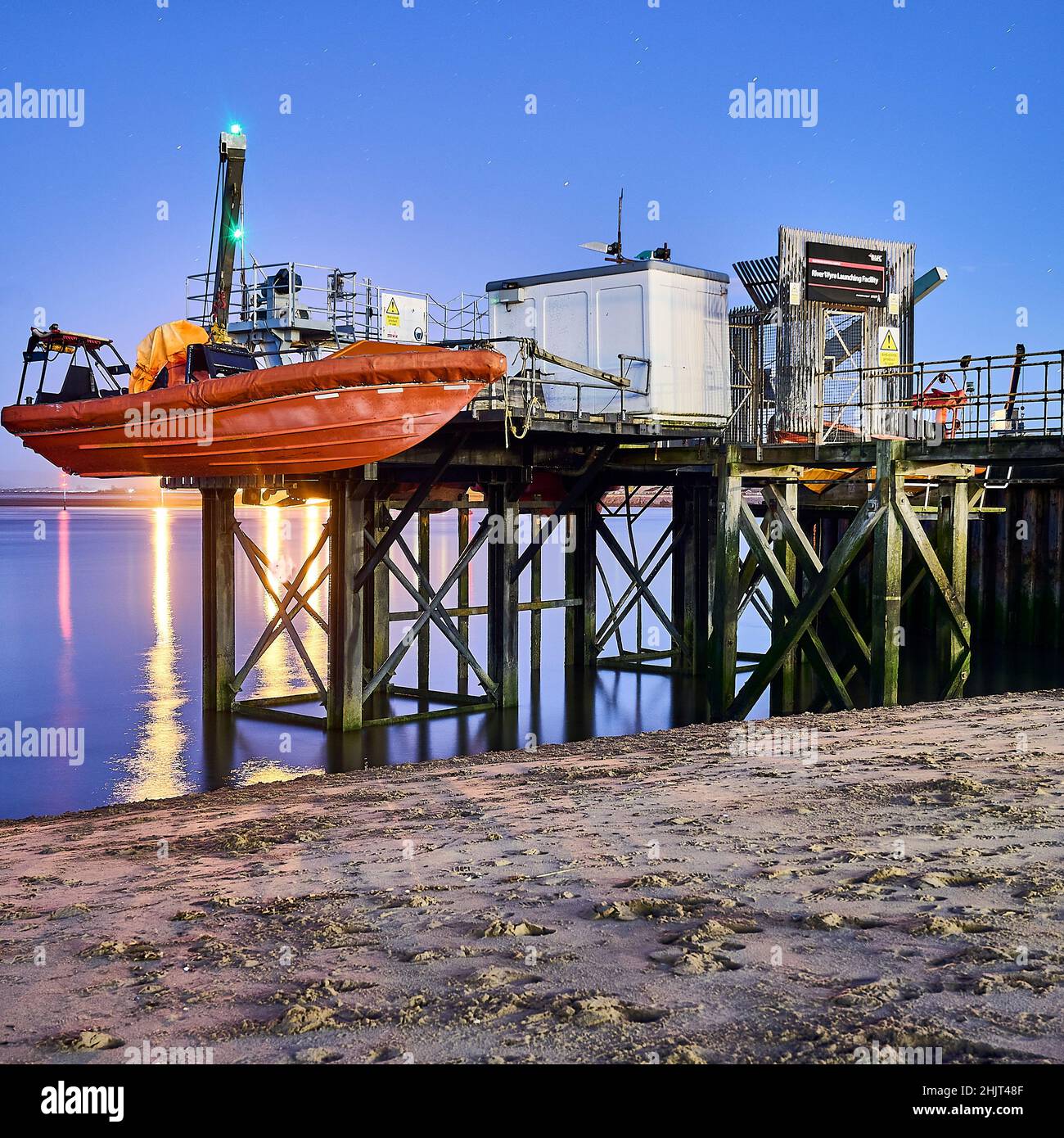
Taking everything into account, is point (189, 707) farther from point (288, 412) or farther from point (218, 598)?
point (288, 412)

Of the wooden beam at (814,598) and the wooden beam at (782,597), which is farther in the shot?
the wooden beam at (782,597)

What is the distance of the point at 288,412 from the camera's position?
1391 centimetres

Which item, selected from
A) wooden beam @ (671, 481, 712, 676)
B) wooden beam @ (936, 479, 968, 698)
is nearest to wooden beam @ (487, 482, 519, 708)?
wooden beam @ (671, 481, 712, 676)

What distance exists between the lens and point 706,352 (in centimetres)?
1767

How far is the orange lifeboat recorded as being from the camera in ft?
44.6

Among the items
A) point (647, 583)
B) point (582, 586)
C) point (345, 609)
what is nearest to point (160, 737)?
point (345, 609)

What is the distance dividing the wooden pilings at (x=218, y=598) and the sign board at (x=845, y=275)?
9800mm

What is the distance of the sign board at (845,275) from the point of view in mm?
19094

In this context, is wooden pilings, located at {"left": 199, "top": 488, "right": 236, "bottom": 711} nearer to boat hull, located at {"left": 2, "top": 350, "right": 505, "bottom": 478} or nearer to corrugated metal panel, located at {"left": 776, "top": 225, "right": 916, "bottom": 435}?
boat hull, located at {"left": 2, "top": 350, "right": 505, "bottom": 478}

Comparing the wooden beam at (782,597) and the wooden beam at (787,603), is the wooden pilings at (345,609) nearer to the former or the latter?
the wooden beam at (787,603)

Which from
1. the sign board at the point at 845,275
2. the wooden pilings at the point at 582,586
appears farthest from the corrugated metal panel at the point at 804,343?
the wooden pilings at the point at 582,586

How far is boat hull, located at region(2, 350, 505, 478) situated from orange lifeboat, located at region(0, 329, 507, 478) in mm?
11
